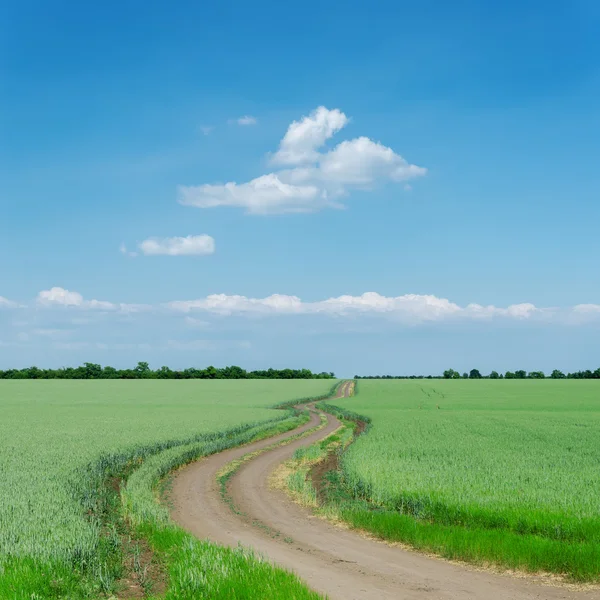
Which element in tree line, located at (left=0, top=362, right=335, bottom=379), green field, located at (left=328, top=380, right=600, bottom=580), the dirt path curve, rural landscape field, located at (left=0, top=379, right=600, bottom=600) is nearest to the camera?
the dirt path curve

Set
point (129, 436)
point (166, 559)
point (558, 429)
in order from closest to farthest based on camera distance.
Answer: point (166, 559) < point (129, 436) < point (558, 429)

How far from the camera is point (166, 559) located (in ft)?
44.7

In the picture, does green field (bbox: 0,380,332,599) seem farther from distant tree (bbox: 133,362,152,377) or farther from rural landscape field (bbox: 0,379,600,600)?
distant tree (bbox: 133,362,152,377)

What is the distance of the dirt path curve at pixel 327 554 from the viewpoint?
11562mm

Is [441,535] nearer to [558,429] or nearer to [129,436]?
[129,436]

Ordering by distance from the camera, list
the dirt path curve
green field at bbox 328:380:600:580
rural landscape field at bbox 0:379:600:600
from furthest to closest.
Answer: green field at bbox 328:380:600:580 < rural landscape field at bbox 0:379:600:600 < the dirt path curve

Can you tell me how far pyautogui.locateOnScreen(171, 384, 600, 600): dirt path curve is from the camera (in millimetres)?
11562

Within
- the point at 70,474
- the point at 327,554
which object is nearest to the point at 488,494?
the point at 327,554

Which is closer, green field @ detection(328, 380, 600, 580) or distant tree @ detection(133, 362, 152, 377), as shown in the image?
green field @ detection(328, 380, 600, 580)

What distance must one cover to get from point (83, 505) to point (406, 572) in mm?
11415

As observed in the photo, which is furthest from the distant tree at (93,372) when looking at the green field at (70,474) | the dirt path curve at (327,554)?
the dirt path curve at (327,554)

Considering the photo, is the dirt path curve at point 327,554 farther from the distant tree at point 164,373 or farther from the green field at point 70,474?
the distant tree at point 164,373

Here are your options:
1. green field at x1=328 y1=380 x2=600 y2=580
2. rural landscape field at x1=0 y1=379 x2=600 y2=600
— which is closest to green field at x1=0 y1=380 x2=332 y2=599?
rural landscape field at x1=0 y1=379 x2=600 y2=600

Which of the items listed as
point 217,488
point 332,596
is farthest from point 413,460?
point 332,596
